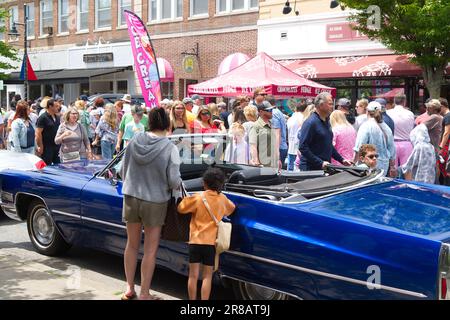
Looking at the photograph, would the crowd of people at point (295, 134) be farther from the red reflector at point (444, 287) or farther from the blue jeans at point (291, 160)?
the red reflector at point (444, 287)

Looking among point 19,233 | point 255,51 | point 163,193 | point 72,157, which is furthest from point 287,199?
point 255,51

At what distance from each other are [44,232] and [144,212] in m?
2.18

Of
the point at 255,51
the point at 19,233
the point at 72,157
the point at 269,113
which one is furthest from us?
the point at 255,51

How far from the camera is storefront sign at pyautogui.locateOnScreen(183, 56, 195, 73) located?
2284cm

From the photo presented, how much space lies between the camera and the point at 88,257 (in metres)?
6.06

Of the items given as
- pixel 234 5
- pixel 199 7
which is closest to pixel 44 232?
pixel 234 5

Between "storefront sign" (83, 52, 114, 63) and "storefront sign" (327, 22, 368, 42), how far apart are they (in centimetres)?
1178

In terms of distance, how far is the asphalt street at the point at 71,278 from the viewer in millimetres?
4828

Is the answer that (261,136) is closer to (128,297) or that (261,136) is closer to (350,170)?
(350,170)

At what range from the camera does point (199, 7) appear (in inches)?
910

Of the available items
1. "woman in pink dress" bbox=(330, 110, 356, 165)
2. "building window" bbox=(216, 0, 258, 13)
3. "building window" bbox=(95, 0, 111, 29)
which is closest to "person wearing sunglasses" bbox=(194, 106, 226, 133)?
"woman in pink dress" bbox=(330, 110, 356, 165)

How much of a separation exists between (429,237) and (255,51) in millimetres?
18082
